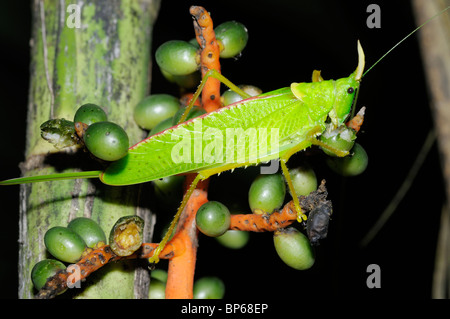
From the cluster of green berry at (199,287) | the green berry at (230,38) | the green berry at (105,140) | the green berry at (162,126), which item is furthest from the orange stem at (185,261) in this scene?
the green berry at (230,38)

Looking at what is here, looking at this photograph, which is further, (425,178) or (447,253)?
(425,178)

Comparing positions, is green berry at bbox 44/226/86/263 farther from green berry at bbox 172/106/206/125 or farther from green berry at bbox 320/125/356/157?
green berry at bbox 320/125/356/157

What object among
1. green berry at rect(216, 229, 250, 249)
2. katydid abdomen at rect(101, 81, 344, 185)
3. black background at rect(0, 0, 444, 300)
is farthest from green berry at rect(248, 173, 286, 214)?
black background at rect(0, 0, 444, 300)

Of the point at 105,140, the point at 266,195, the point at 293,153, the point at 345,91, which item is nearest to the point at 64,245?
the point at 105,140

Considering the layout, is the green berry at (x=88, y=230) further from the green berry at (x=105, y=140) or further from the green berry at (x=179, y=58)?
the green berry at (x=179, y=58)

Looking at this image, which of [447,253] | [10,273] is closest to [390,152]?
[447,253]

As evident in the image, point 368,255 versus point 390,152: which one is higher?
point 390,152

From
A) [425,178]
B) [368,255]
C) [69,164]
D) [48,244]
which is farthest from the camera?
[425,178]

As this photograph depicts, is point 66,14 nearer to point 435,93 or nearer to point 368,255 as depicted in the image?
point 435,93
